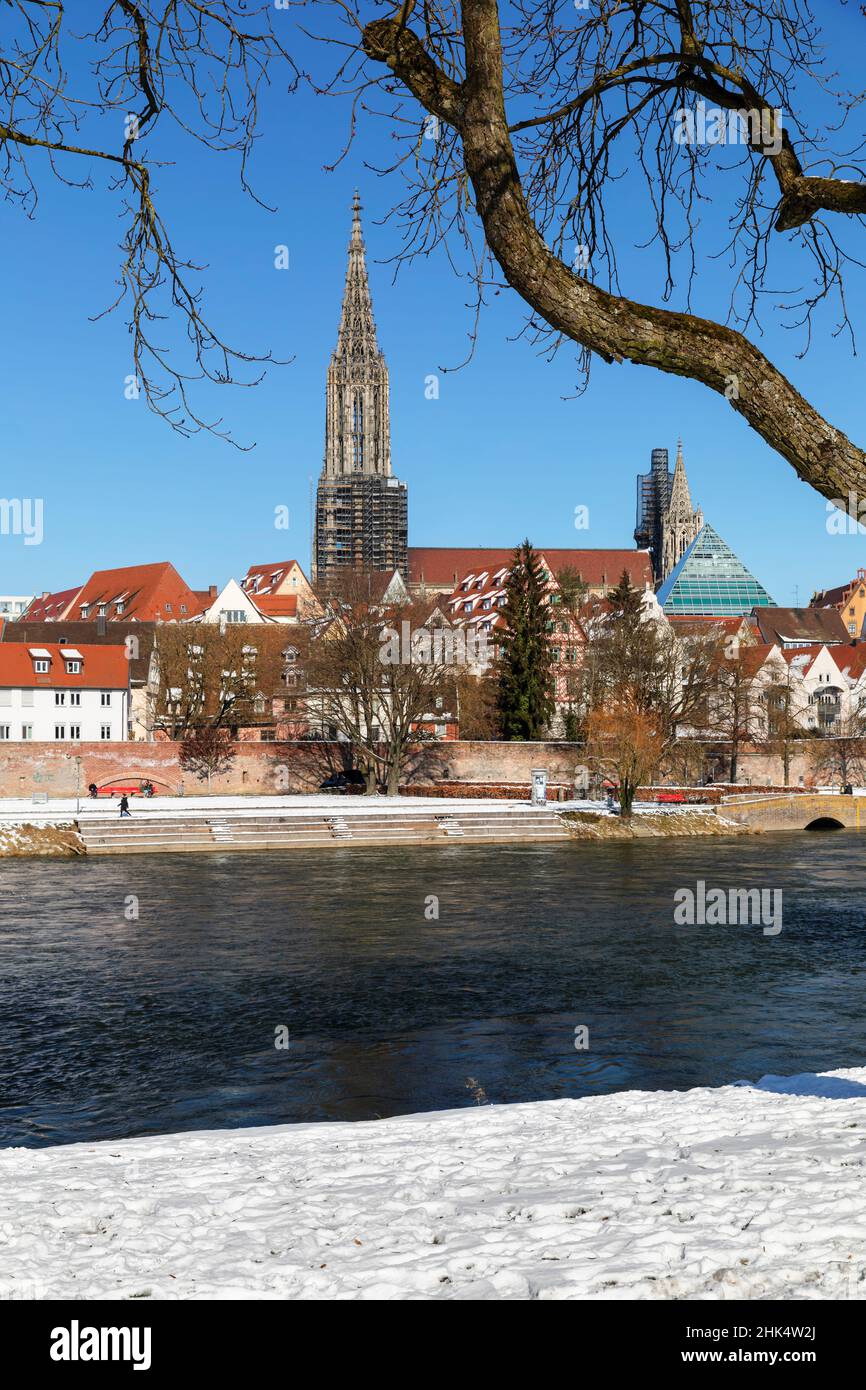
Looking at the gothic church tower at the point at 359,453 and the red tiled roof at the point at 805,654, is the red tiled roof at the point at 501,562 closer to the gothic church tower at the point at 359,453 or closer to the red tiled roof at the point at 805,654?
the gothic church tower at the point at 359,453

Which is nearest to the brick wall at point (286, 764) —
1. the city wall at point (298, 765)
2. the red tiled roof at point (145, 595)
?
the city wall at point (298, 765)

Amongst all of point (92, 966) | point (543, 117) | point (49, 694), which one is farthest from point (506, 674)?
point (543, 117)

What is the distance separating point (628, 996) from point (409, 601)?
56.6 meters

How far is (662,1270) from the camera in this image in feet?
19.3

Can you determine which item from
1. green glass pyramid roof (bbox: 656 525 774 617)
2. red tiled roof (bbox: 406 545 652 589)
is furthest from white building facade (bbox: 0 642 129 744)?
green glass pyramid roof (bbox: 656 525 774 617)

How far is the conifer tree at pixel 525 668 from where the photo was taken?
7950 centimetres

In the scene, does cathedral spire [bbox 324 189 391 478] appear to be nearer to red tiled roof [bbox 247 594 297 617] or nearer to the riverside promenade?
red tiled roof [bbox 247 594 297 617]

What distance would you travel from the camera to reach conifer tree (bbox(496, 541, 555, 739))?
7950cm

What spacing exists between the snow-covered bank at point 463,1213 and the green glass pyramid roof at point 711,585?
179 meters

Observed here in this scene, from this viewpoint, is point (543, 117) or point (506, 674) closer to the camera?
point (543, 117)

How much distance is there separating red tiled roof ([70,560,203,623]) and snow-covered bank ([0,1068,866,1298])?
110m

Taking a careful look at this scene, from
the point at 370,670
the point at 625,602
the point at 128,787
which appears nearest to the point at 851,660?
the point at 625,602

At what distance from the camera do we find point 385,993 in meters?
23.3
